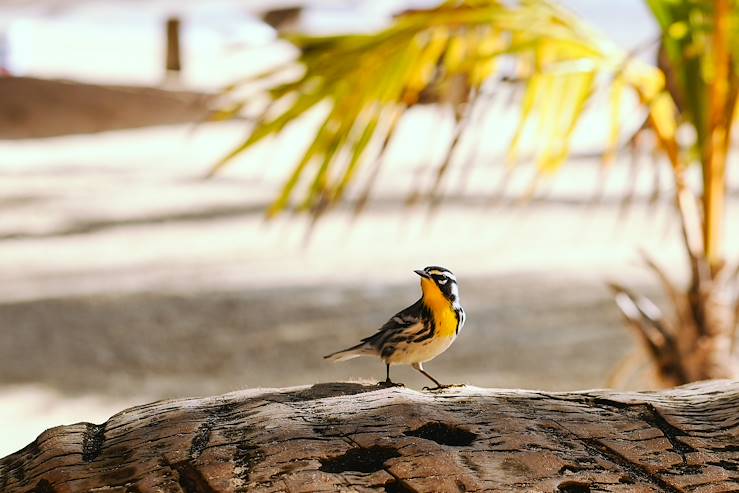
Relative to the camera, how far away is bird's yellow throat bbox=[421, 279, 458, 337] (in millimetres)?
974

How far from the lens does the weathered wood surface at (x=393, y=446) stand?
3.11 feet

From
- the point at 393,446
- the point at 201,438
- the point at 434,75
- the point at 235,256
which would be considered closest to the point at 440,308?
the point at 393,446

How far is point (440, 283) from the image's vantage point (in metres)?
0.97

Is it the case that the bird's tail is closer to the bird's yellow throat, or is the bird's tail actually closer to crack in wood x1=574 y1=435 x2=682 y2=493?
the bird's yellow throat

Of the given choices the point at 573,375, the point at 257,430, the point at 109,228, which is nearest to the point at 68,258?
the point at 109,228

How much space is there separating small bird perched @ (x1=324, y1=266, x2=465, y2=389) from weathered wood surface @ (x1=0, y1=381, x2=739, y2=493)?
0.06 metres

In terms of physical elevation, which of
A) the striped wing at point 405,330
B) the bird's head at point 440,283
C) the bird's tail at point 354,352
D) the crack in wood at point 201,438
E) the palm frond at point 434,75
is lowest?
the crack in wood at point 201,438

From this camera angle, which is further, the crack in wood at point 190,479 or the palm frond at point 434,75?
the palm frond at point 434,75

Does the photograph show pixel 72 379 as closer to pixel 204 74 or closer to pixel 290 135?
pixel 290 135

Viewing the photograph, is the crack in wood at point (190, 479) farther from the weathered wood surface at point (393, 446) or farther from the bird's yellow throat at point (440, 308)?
the bird's yellow throat at point (440, 308)

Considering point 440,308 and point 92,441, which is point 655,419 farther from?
point 92,441

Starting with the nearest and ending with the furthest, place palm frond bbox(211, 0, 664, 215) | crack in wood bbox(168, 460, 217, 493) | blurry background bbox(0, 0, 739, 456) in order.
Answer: crack in wood bbox(168, 460, 217, 493)
palm frond bbox(211, 0, 664, 215)
blurry background bbox(0, 0, 739, 456)

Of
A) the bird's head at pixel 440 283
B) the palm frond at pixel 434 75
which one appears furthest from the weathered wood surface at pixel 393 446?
the palm frond at pixel 434 75

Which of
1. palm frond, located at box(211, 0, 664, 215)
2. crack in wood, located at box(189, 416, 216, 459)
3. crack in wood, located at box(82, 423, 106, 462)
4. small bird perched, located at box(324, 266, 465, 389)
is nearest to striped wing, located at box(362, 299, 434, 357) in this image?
small bird perched, located at box(324, 266, 465, 389)
